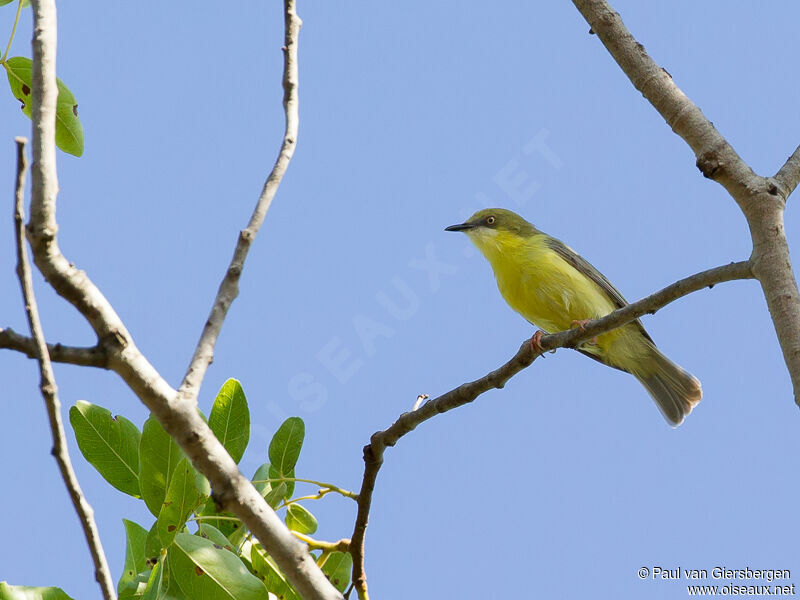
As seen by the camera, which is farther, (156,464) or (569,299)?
(569,299)

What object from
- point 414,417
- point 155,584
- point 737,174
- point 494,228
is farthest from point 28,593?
point 494,228

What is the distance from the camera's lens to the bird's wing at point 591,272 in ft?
23.3

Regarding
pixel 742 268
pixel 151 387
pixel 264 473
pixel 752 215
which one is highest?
pixel 752 215

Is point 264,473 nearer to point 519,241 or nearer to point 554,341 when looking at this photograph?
point 554,341

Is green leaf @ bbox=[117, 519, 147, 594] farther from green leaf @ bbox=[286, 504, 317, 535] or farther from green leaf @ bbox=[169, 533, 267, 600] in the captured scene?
green leaf @ bbox=[286, 504, 317, 535]

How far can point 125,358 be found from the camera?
2094 mm

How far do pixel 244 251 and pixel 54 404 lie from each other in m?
0.83

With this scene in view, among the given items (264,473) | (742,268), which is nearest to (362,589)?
(264,473)

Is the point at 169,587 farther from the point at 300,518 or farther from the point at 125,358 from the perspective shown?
the point at 300,518

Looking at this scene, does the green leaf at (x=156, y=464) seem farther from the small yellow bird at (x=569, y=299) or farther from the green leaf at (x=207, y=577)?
the small yellow bird at (x=569, y=299)

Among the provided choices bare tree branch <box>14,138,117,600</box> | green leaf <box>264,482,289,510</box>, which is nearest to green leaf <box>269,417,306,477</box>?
green leaf <box>264,482,289,510</box>

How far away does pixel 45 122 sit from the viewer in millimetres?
1962

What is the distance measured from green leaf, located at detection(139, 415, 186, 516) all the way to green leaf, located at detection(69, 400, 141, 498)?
1.01 feet

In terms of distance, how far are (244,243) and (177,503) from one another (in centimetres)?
89
